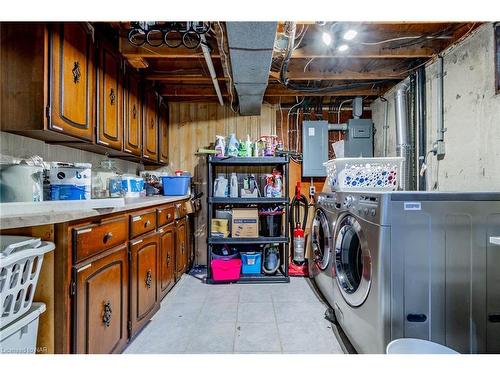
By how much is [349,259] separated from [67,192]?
190 cm

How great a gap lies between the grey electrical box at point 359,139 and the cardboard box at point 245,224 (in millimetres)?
A: 1467

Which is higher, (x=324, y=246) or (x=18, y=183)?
(x=18, y=183)

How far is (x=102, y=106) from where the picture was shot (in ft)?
6.37

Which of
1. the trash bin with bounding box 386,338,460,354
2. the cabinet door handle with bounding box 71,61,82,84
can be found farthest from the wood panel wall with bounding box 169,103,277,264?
A: the trash bin with bounding box 386,338,460,354

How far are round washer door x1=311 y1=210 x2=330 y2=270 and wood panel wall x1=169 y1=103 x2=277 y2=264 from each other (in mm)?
1482

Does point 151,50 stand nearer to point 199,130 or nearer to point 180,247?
point 199,130

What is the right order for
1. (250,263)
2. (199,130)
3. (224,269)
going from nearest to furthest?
(224,269), (250,263), (199,130)

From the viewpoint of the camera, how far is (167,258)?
8.20 ft

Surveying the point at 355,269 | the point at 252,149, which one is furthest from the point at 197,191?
the point at 355,269

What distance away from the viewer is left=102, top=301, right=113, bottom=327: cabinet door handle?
1.42m

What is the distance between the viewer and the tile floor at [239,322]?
5.85ft

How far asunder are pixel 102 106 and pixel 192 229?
1989mm

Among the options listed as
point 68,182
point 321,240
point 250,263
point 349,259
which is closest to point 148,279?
point 68,182
